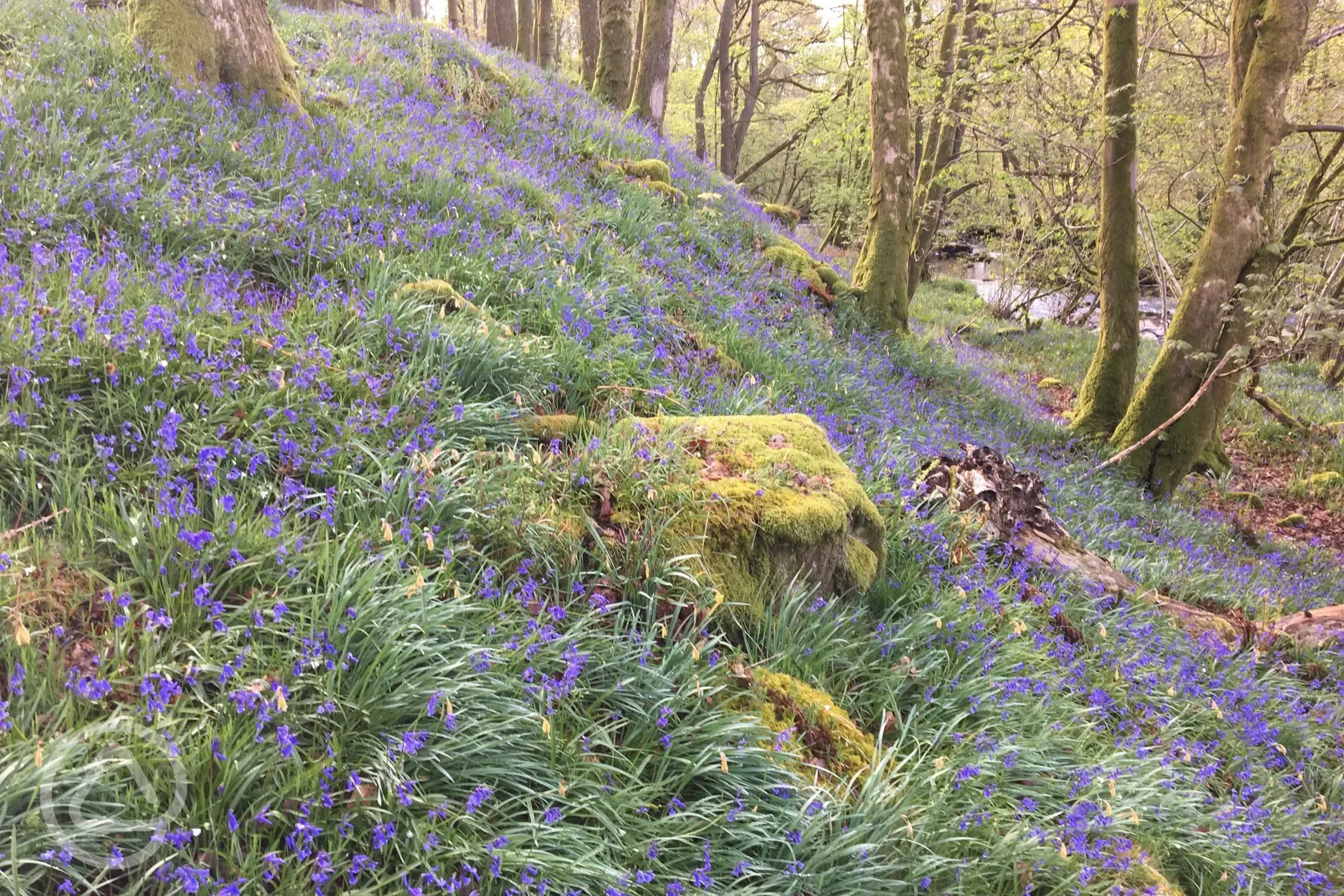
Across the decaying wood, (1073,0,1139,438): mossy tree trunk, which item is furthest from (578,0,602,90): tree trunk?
the decaying wood

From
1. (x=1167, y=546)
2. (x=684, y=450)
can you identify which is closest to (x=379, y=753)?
(x=684, y=450)

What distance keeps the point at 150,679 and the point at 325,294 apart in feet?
7.80

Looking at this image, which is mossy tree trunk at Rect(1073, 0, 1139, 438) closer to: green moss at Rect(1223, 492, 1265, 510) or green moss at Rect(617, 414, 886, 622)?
green moss at Rect(1223, 492, 1265, 510)

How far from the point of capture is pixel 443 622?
2.39 meters

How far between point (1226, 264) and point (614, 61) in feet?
31.6

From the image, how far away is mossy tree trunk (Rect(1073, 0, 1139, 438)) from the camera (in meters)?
8.95

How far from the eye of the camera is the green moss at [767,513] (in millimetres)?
3209

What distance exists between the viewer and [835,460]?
13.0ft

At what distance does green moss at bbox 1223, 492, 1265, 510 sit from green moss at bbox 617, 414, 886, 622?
28.6 feet

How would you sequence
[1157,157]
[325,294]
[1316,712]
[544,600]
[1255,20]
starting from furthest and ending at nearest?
[1157,157]
[1255,20]
[1316,712]
[325,294]
[544,600]

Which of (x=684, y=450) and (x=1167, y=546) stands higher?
(x=684, y=450)

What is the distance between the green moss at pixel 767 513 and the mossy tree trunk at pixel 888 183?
20.8ft

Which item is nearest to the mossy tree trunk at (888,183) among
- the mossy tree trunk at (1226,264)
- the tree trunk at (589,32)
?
the mossy tree trunk at (1226,264)

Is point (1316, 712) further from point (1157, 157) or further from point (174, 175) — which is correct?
point (1157, 157)
